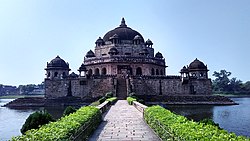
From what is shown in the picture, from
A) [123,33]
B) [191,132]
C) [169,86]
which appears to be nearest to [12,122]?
[191,132]

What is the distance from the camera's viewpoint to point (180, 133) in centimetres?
589

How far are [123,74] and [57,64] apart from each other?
11829 mm

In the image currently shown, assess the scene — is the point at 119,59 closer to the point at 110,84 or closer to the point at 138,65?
the point at 138,65

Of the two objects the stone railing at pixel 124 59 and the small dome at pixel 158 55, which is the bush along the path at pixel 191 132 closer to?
the stone railing at pixel 124 59

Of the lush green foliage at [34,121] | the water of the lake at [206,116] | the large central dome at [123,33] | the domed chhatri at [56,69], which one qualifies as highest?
the large central dome at [123,33]

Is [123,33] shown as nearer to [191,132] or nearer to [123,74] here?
[123,74]

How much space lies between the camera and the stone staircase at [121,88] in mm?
33688

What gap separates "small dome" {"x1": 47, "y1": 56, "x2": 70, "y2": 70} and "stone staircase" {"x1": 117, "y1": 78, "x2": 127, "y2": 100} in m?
11.8

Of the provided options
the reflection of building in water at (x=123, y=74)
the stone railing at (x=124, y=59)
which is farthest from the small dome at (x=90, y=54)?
the stone railing at (x=124, y=59)

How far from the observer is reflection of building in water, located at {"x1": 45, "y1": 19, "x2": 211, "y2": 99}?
38.6 metres

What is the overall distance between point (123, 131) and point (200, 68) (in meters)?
37.2

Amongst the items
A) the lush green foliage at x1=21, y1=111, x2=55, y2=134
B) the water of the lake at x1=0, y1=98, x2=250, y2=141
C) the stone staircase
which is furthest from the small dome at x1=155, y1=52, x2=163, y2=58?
the lush green foliage at x1=21, y1=111, x2=55, y2=134

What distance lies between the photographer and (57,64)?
45156 millimetres

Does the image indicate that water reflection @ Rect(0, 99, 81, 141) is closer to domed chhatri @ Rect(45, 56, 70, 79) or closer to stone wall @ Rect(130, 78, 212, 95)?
stone wall @ Rect(130, 78, 212, 95)
